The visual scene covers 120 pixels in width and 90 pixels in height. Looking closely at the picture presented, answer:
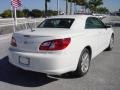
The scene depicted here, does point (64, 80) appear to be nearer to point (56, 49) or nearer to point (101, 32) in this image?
point (56, 49)

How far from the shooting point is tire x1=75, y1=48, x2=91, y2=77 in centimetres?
542

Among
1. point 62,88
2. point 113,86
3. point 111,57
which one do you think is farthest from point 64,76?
point 111,57

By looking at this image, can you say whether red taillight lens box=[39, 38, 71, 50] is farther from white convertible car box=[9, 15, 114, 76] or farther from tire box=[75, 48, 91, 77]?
tire box=[75, 48, 91, 77]

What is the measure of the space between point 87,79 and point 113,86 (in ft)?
2.30

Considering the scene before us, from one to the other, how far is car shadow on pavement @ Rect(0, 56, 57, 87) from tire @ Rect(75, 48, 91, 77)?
630mm

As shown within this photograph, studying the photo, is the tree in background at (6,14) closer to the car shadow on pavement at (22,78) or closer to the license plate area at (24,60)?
the car shadow on pavement at (22,78)

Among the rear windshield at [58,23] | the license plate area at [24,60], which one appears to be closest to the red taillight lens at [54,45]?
the license plate area at [24,60]

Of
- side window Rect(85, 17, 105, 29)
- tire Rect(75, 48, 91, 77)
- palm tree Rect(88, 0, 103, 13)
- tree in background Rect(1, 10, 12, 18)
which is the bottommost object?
tire Rect(75, 48, 91, 77)

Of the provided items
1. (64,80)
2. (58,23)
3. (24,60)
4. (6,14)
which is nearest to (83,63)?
(64,80)

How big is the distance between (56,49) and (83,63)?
1.04 metres

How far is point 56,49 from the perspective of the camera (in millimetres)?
4883

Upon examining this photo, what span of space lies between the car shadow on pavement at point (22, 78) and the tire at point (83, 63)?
2.07 ft

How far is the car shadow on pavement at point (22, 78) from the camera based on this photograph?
5249 mm

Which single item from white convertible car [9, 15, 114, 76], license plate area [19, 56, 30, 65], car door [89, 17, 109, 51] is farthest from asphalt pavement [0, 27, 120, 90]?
car door [89, 17, 109, 51]
